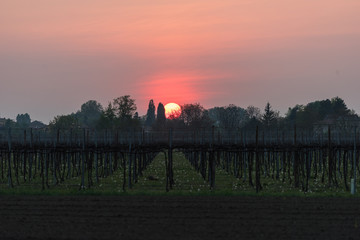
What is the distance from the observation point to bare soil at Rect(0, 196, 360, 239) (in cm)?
1611

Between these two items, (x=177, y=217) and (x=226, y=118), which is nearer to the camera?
(x=177, y=217)

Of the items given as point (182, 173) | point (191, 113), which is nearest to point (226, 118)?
point (191, 113)

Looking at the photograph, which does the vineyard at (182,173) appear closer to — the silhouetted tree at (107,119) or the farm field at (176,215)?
the farm field at (176,215)

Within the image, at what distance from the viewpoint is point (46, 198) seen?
24.3m

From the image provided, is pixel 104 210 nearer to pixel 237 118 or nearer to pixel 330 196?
pixel 330 196

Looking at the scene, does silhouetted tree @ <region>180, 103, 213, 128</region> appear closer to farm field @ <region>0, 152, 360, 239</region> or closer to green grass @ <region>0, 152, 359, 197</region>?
green grass @ <region>0, 152, 359, 197</region>

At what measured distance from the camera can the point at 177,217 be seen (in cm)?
1903

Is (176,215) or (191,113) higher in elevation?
(191,113)

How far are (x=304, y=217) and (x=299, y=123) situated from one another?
4770 inches

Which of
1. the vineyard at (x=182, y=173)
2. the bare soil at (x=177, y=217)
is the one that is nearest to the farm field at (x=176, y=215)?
the bare soil at (x=177, y=217)

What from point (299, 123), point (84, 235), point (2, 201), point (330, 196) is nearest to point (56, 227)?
point (84, 235)

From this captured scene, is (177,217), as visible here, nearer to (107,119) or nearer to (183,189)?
(183,189)

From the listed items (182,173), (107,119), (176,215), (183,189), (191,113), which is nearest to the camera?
(176,215)

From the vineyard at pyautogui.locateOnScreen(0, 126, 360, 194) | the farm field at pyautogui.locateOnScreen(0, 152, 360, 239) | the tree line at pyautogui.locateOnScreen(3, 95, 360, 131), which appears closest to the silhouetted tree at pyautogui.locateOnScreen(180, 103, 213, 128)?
the tree line at pyautogui.locateOnScreen(3, 95, 360, 131)
